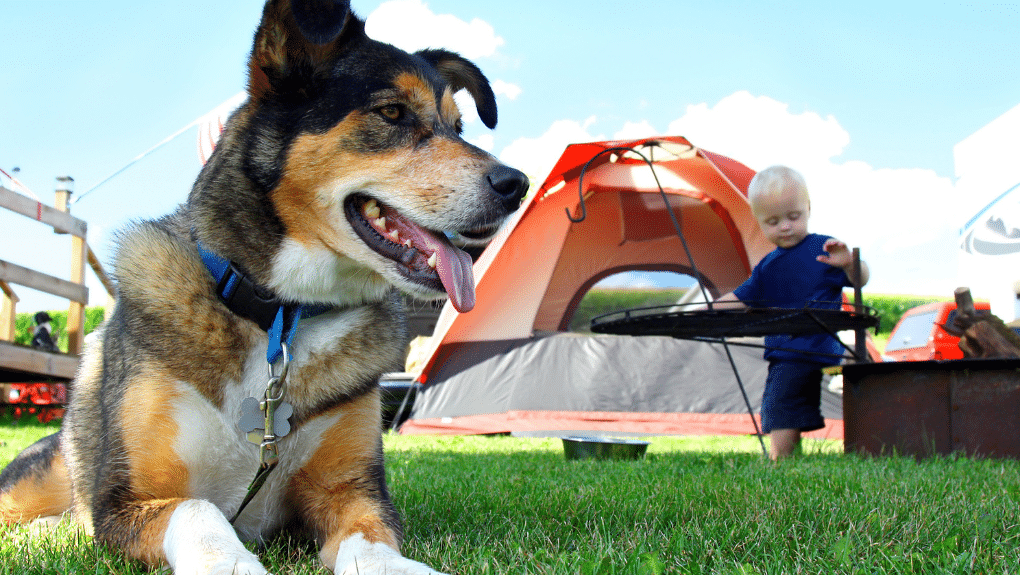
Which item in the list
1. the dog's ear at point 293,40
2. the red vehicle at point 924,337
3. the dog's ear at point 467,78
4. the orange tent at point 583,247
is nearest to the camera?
the dog's ear at point 293,40

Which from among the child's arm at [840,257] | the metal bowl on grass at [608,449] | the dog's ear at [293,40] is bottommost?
the metal bowl on grass at [608,449]

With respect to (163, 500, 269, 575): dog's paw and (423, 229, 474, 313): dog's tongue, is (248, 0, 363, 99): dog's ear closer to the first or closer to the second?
(423, 229, 474, 313): dog's tongue

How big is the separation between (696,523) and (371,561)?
34.5 inches

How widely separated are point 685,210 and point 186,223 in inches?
225

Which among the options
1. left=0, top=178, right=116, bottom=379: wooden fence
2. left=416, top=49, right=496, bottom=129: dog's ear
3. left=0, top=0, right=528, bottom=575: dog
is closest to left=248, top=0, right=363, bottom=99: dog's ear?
left=0, top=0, right=528, bottom=575: dog

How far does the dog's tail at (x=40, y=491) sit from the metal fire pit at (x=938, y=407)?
3.52 m

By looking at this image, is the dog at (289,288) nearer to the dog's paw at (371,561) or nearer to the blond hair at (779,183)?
the dog's paw at (371,561)

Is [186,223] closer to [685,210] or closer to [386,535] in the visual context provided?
[386,535]

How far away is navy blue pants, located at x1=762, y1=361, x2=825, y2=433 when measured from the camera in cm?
407

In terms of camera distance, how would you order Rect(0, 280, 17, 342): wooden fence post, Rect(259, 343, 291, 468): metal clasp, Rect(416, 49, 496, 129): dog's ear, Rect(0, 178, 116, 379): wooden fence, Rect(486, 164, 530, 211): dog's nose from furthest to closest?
Rect(0, 280, 17, 342): wooden fence post < Rect(0, 178, 116, 379): wooden fence < Rect(416, 49, 496, 129): dog's ear < Rect(486, 164, 530, 211): dog's nose < Rect(259, 343, 291, 468): metal clasp

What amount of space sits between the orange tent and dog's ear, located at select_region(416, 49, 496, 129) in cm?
410

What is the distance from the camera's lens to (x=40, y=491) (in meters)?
2.24

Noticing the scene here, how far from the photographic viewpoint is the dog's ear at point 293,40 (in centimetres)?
174

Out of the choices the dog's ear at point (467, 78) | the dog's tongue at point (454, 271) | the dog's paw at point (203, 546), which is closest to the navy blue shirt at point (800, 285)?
the dog's ear at point (467, 78)
